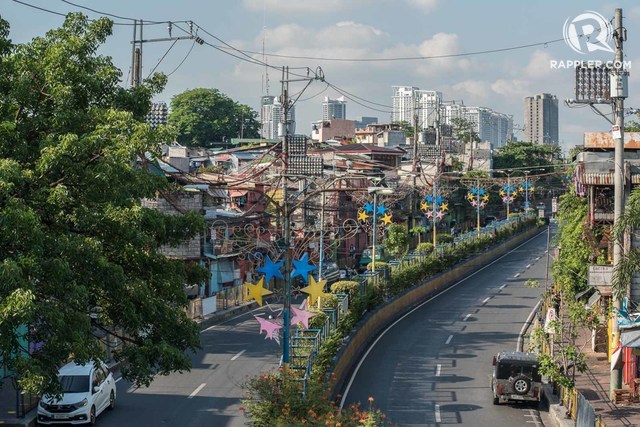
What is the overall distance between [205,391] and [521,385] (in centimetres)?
1110

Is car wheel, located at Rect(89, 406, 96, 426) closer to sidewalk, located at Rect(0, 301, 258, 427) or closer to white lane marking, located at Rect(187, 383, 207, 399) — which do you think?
sidewalk, located at Rect(0, 301, 258, 427)

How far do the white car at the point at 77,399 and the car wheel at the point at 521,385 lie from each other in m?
13.8

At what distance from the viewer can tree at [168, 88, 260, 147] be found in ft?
404

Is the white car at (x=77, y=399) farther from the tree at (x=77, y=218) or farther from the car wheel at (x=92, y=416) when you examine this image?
the tree at (x=77, y=218)

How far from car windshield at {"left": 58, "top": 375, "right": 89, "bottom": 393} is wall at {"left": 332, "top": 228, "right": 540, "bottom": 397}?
28.1ft

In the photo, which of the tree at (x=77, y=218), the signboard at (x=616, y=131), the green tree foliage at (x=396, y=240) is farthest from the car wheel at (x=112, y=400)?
the green tree foliage at (x=396, y=240)

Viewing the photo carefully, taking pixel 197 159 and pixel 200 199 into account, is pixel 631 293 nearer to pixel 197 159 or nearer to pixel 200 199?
pixel 200 199

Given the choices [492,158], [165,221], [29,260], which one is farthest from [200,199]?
→ [492,158]

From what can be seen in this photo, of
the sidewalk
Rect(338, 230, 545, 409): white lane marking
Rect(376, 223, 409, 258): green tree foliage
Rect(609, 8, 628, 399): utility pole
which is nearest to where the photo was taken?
the sidewalk

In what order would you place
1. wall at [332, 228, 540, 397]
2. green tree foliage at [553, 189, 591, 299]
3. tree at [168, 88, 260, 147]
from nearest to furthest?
1. wall at [332, 228, 540, 397]
2. green tree foliage at [553, 189, 591, 299]
3. tree at [168, 88, 260, 147]

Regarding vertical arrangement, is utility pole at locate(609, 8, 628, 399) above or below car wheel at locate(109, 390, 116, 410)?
above

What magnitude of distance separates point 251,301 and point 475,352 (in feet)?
56.2

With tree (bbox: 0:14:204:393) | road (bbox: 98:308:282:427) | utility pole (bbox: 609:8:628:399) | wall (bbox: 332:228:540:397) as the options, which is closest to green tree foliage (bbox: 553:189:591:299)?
wall (bbox: 332:228:540:397)

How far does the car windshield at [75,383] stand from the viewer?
95.3 ft
